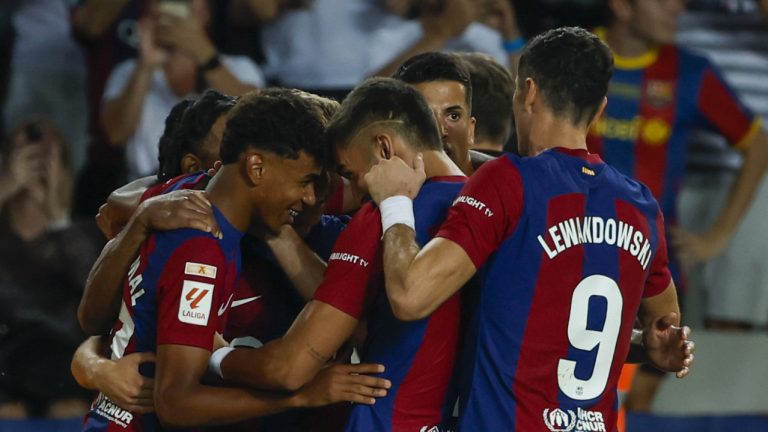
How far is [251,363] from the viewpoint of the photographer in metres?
3.61

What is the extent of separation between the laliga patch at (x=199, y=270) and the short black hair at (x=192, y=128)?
858 millimetres

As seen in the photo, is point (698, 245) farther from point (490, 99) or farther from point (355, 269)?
point (355, 269)

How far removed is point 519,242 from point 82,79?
4605 mm

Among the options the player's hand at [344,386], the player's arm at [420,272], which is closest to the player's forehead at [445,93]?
the player's arm at [420,272]

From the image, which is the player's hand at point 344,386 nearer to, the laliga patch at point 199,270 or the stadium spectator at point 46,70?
the laliga patch at point 199,270

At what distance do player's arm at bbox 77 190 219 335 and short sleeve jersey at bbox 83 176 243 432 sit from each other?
3cm

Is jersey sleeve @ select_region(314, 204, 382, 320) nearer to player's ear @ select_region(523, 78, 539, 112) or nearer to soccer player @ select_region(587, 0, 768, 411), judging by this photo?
player's ear @ select_region(523, 78, 539, 112)

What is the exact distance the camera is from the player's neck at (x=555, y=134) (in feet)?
12.1

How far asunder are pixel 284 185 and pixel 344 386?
60 cm

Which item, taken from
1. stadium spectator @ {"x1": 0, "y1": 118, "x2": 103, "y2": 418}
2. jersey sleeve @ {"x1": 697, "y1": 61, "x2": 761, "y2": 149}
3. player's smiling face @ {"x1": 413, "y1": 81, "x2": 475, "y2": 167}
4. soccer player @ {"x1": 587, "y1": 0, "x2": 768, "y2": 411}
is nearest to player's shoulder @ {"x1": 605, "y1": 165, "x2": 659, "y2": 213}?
player's smiling face @ {"x1": 413, "y1": 81, "x2": 475, "y2": 167}

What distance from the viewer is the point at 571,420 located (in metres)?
3.60

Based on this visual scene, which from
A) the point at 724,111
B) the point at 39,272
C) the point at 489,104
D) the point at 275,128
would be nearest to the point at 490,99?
the point at 489,104

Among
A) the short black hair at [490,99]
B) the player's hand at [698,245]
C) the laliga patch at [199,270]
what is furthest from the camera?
the player's hand at [698,245]

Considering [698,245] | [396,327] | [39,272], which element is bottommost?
[698,245]
